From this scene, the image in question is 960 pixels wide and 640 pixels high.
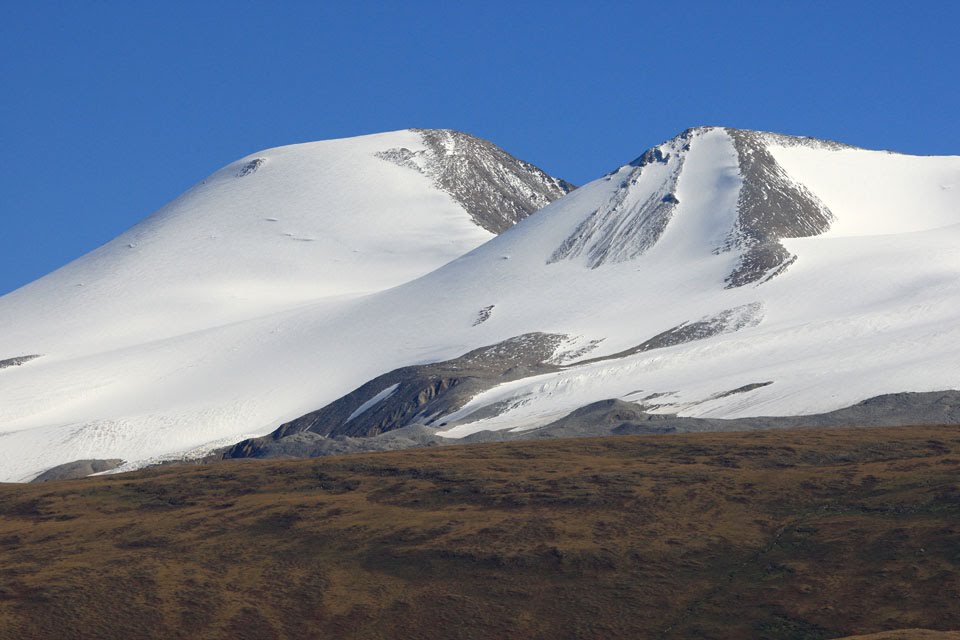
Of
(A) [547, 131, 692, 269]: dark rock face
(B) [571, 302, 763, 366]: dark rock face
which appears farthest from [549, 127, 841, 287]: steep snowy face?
(B) [571, 302, 763, 366]: dark rock face

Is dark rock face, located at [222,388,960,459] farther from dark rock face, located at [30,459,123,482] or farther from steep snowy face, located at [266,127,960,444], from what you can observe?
dark rock face, located at [30,459,123,482]

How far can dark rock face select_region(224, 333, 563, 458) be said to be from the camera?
105000 millimetres

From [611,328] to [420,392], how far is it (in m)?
18.9

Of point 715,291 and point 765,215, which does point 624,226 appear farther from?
point 715,291

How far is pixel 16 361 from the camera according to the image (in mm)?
144250

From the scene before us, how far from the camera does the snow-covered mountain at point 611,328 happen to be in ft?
305

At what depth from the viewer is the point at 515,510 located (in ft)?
178

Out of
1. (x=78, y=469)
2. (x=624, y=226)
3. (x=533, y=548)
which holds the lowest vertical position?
(x=533, y=548)

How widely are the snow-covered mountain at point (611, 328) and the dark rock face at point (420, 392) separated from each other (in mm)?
271

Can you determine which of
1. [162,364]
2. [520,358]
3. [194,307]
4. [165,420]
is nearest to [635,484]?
[520,358]

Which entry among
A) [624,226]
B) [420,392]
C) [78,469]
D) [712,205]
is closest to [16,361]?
[78,469]

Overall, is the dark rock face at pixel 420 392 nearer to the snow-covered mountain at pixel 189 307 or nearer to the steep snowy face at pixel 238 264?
the snow-covered mountain at pixel 189 307

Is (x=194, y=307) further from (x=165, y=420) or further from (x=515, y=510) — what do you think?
(x=515, y=510)

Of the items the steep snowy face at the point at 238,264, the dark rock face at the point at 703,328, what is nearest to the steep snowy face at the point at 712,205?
the dark rock face at the point at 703,328
